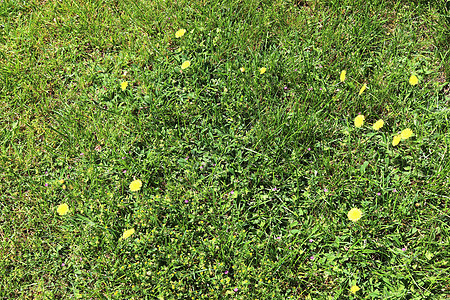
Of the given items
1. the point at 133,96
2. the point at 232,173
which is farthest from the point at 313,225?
the point at 133,96

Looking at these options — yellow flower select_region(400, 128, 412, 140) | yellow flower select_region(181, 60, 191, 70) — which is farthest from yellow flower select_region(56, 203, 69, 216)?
yellow flower select_region(400, 128, 412, 140)

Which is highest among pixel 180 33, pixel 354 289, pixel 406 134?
pixel 180 33

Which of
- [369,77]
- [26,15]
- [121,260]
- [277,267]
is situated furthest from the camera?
[26,15]

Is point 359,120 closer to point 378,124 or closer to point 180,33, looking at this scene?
point 378,124

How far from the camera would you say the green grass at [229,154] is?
2.07 meters

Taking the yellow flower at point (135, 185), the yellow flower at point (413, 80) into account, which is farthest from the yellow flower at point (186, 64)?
the yellow flower at point (413, 80)

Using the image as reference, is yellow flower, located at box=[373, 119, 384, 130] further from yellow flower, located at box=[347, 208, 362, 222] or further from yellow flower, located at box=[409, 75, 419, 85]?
yellow flower, located at box=[347, 208, 362, 222]

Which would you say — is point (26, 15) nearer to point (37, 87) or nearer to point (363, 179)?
point (37, 87)

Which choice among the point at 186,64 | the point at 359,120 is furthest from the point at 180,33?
the point at 359,120

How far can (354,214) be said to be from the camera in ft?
6.86

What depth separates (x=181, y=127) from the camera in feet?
8.56

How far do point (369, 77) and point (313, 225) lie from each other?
1.14 meters

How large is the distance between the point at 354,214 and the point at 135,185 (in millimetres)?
1323

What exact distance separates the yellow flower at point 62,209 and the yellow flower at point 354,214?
1.72 metres
